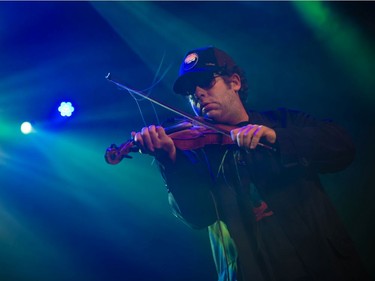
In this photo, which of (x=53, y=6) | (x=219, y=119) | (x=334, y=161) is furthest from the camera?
(x=53, y=6)

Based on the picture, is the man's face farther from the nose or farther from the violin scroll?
the violin scroll

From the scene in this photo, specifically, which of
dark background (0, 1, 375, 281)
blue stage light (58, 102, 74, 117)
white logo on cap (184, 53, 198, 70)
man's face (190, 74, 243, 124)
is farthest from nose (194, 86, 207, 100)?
blue stage light (58, 102, 74, 117)

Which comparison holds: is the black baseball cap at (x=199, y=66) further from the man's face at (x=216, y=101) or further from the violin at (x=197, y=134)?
the violin at (x=197, y=134)

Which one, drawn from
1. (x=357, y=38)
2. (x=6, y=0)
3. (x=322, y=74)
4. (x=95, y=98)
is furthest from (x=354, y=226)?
(x=6, y=0)

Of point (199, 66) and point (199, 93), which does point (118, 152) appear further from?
point (199, 66)

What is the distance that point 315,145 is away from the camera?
2100mm

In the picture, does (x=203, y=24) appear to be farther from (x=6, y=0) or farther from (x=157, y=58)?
(x=6, y=0)

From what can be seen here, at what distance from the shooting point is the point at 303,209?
2.04 metres

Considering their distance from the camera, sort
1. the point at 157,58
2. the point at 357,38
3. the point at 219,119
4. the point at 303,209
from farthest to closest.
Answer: the point at 157,58, the point at 357,38, the point at 219,119, the point at 303,209

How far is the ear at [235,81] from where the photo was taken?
2.79 m

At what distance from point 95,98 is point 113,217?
178cm

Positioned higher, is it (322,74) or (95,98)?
(95,98)

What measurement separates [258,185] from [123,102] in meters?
2.89

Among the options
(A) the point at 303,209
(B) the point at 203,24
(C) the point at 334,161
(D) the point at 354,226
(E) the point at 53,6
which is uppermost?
(E) the point at 53,6
